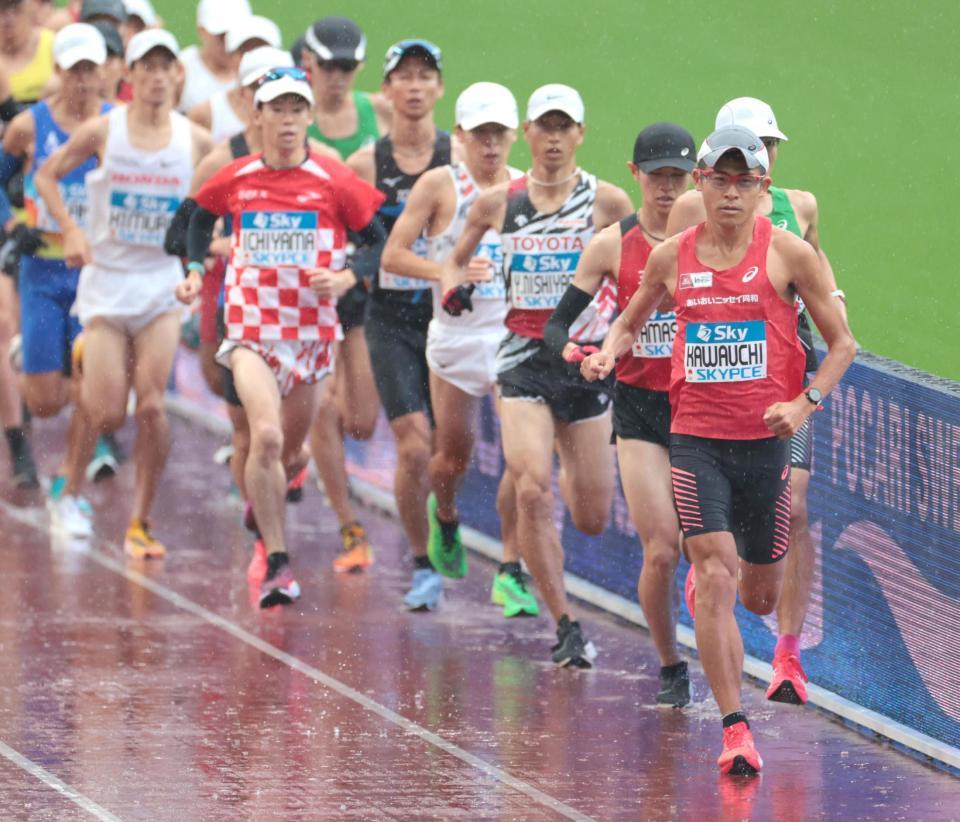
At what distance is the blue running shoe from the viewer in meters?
11.6

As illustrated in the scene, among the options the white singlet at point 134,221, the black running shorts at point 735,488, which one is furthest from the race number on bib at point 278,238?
the black running shorts at point 735,488

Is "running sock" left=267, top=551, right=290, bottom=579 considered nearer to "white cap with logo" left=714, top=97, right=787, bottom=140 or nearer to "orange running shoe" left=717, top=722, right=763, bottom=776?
"white cap with logo" left=714, top=97, right=787, bottom=140

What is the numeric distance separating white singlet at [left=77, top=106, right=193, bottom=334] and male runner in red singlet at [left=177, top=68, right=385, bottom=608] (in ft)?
3.67

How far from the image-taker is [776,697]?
30.5 feet

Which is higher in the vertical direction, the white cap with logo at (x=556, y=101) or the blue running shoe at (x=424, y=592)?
the white cap with logo at (x=556, y=101)

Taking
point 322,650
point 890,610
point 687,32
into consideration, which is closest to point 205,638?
point 322,650

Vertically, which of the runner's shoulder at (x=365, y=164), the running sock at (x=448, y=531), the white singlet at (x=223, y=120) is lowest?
the running sock at (x=448, y=531)

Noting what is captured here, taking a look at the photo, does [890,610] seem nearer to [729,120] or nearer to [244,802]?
[729,120]

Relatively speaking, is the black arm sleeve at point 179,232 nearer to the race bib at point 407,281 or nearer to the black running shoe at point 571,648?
the race bib at point 407,281

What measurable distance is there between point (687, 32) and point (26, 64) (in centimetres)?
→ 576

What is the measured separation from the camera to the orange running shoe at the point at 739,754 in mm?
8297

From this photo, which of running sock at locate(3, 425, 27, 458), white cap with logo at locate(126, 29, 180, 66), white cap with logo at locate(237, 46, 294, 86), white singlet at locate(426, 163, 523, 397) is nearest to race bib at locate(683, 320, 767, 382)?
white singlet at locate(426, 163, 523, 397)

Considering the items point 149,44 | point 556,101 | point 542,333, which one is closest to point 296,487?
point 149,44

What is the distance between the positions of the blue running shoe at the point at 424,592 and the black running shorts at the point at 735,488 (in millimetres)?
3145
